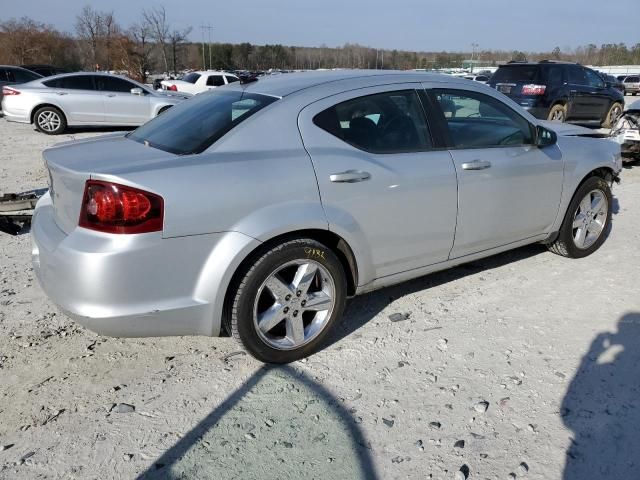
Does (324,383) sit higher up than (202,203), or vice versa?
(202,203)

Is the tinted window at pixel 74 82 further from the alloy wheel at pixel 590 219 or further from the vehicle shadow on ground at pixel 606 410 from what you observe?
the vehicle shadow on ground at pixel 606 410

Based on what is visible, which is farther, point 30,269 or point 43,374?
point 30,269

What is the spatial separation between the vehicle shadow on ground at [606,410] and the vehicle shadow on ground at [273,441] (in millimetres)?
978

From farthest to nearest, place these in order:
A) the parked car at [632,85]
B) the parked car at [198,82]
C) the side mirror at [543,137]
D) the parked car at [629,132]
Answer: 1. the parked car at [632,85]
2. the parked car at [198,82]
3. the parked car at [629,132]
4. the side mirror at [543,137]

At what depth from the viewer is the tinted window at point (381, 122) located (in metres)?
3.11

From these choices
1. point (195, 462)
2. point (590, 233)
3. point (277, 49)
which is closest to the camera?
point (195, 462)

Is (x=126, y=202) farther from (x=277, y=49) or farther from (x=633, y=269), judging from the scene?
(x=277, y=49)

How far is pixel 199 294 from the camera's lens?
8.82 feet

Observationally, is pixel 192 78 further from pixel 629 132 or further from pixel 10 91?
pixel 629 132

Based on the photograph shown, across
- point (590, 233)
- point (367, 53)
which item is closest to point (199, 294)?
point (590, 233)

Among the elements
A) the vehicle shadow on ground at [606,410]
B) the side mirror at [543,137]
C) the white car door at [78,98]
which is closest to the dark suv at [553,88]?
the side mirror at [543,137]

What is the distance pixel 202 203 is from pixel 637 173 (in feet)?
27.7

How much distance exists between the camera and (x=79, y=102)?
12242 mm

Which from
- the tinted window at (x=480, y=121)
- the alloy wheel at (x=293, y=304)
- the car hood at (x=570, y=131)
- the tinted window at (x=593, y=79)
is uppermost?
the tinted window at (x=593, y=79)
